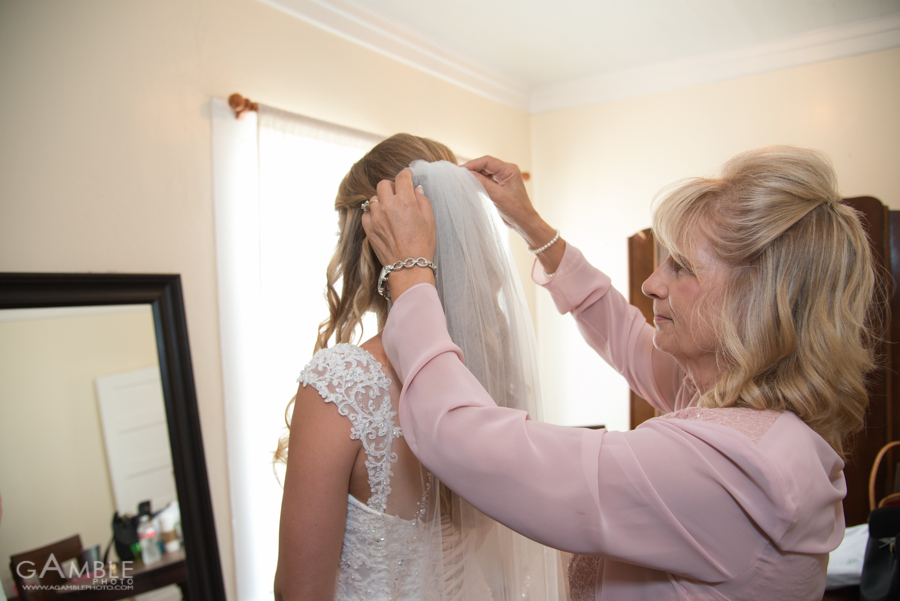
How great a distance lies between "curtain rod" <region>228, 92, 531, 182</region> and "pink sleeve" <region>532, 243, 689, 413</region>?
1.31 m

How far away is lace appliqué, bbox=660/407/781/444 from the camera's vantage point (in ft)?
2.53

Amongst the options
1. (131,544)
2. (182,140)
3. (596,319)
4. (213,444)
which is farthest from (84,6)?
(596,319)

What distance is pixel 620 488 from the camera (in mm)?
719

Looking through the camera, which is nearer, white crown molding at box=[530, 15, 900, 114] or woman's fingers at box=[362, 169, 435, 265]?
woman's fingers at box=[362, 169, 435, 265]

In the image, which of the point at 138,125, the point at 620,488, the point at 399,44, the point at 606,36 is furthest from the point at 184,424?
the point at 606,36

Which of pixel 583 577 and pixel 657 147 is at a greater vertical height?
pixel 657 147

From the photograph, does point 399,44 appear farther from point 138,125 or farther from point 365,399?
point 365,399

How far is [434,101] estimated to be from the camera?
3111mm

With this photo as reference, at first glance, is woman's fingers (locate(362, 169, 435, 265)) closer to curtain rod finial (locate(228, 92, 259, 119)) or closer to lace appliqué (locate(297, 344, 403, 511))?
lace appliqué (locate(297, 344, 403, 511))

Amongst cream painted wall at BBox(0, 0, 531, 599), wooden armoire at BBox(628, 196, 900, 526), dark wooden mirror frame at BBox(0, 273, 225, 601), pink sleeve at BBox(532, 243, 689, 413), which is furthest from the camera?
wooden armoire at BBox(628, 196, 900, 526)

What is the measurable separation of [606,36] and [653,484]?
2.87m

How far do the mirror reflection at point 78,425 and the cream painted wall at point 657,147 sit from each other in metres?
2.75

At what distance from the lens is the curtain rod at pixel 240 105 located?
2000mm

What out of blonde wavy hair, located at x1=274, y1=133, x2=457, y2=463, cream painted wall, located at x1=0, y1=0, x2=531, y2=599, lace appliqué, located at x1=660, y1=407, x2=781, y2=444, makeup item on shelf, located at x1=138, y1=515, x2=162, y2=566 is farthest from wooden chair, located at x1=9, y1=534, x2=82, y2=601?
lace appliqué, located at x1=660, y1=407, x2=781, y2=444
